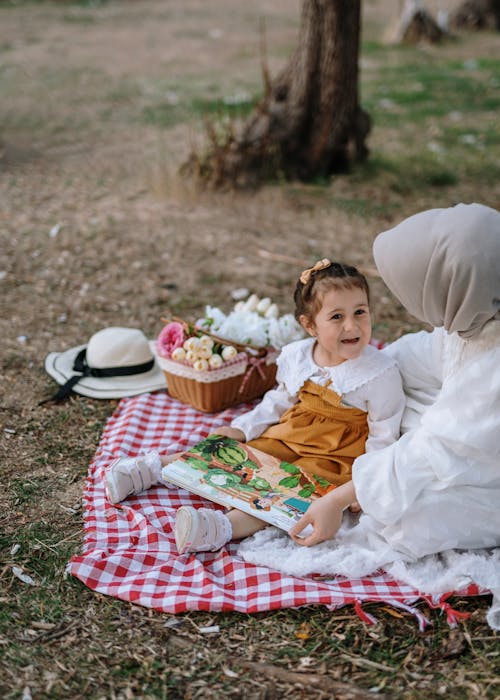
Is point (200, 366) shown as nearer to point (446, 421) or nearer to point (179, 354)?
point (179, 354)

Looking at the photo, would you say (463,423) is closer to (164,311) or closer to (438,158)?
(164,311)

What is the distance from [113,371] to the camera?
165 inches

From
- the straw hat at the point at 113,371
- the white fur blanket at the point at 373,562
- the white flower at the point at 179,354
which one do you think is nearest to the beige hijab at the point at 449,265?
the white fur blanket at the point at 373,562

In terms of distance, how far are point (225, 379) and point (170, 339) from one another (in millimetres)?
374

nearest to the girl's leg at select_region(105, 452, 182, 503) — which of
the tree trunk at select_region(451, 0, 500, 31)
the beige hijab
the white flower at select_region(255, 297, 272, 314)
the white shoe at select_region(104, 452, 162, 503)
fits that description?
the white shoe at select_region(104, 452, 162, 503)

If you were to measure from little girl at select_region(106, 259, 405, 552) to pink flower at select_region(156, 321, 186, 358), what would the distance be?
67 cm

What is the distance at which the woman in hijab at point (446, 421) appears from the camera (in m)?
2.54

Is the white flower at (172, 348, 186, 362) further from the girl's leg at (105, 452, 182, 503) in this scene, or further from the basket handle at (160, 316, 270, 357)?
the girl's leg at (105, 452, 182, 503)

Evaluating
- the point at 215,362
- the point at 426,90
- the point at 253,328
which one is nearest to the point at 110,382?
the point at 215,362

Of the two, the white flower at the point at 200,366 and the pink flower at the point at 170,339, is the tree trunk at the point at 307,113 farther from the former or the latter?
the white flower at the point at 200,366

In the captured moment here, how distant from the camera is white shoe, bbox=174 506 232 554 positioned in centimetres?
293

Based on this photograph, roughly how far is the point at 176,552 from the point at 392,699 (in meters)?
0.99

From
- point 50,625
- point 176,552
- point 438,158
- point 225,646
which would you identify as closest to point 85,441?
point 176,552

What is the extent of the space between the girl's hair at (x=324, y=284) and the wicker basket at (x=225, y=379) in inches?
26.7
